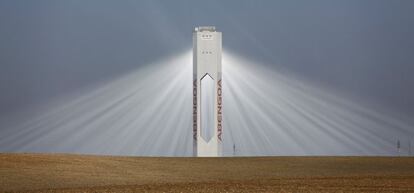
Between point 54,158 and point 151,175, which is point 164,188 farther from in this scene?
point 54,158

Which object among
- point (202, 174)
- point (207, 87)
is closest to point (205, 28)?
point (207, 87)

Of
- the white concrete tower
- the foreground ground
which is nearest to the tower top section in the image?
the white concrete tower

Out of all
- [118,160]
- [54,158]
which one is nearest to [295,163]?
[118,160]

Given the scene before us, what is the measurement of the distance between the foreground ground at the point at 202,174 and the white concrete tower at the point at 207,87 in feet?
42.8

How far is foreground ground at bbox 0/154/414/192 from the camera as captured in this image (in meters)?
20.6

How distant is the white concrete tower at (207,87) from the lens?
155ft

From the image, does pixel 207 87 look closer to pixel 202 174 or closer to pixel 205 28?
pixel 205 28

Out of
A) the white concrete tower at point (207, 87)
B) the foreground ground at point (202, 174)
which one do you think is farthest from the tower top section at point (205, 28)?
the foreground ground at point (202, 174)

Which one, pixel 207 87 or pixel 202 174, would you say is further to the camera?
pixel 207 87

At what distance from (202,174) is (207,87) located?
69.7 ft

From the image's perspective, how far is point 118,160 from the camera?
31.7 m

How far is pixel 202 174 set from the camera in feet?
89.1

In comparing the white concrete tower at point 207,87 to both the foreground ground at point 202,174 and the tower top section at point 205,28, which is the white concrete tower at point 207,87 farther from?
the foreground ground at point 202,174

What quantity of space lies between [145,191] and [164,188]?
0.87 meters
